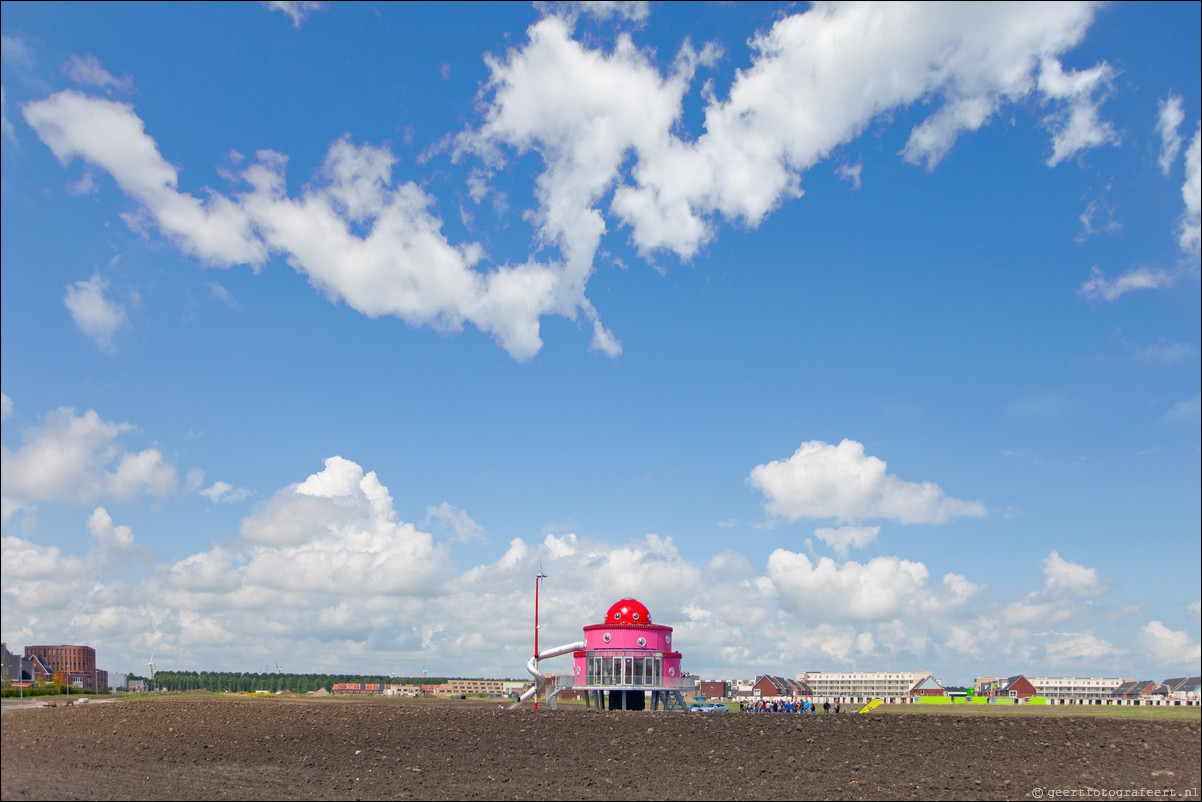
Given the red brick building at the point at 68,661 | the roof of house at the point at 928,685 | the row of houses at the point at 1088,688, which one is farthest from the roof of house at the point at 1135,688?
the red brick building at the point at 68,661

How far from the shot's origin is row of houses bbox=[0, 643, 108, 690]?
25.9m

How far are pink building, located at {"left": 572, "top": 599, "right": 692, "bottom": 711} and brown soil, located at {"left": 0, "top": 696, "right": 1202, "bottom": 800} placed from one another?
15569 millimetres

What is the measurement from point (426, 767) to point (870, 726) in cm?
1982

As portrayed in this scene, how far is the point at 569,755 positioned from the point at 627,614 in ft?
81.9

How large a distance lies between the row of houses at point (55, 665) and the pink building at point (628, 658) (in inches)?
1278

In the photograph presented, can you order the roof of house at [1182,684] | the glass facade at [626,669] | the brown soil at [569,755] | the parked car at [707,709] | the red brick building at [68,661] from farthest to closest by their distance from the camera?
the roof of house at [1182,684] → the glass facade at [626,669] → the parked car at [707,709] → the red brick building at [68,661] → the brown soil at [569,755]

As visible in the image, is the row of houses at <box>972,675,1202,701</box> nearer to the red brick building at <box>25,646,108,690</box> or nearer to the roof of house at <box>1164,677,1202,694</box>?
the roof of house at <box>1164,677,1202,694</box>

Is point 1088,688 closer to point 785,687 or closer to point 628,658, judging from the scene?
point 785,687

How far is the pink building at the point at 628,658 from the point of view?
187ft

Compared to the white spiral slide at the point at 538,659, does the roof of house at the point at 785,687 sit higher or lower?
lower

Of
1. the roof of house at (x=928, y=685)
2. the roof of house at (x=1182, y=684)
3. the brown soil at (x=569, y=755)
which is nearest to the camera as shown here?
the brown soil at (x=569, y=755)

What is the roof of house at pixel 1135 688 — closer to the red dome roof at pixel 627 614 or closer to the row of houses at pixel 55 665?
the red dome roof at pixel 627 614

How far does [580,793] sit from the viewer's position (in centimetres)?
2770

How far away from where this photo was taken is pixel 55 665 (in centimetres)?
2869
